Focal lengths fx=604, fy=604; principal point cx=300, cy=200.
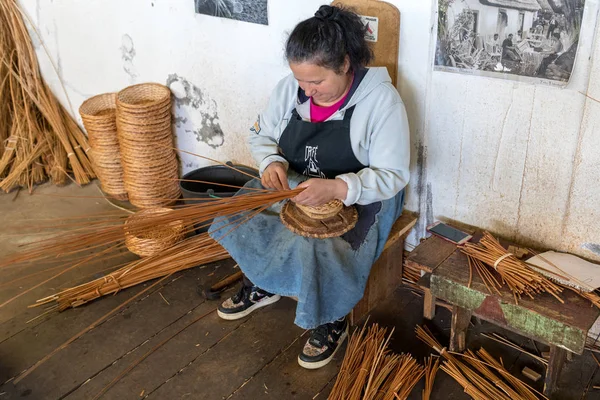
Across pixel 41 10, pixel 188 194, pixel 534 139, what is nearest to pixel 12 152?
pixel 41 10

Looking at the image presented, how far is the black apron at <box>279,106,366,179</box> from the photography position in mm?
2246

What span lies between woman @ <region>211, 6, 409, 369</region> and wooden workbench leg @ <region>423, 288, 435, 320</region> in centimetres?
33

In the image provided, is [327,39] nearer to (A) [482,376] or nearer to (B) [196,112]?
(A) [482,376]

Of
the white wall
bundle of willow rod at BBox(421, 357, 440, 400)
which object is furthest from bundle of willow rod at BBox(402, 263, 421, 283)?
bundle of willow rod at BBox(421, 357, 440, 400)

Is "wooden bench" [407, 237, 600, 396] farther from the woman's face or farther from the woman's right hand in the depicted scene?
the woman's face

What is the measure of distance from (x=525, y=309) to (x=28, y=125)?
10.6ft

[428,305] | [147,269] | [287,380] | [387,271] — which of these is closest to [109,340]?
[147,269]

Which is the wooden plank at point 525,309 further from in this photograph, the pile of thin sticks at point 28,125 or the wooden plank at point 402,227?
the pile of thin sticks at point 28,125

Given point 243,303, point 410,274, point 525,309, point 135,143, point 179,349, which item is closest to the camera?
point 525,309

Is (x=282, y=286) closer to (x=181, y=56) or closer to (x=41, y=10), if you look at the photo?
(x=181, y=56)

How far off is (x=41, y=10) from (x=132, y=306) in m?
2.16

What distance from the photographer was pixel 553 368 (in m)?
2.05

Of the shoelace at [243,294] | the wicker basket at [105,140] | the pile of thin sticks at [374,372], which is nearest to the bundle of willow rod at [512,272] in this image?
the pile of thin sticks at [374,372]

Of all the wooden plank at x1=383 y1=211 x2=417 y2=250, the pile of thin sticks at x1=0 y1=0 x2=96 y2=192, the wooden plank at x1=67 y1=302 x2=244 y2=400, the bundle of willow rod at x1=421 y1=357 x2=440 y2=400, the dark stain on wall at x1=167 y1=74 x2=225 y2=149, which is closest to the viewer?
the bundle of willow rod at x1=421 y1=357 x2=440 y2=400
